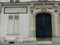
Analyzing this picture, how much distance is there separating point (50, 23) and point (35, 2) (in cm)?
215

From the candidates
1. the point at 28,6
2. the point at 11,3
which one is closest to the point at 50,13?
the point at 28,6

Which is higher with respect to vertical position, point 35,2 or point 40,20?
point 35,2

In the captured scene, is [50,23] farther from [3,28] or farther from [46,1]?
[3,28]

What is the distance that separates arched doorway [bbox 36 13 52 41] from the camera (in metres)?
13.8

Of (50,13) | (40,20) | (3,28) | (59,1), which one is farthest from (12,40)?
(59,1)

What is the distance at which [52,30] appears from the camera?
13680mm

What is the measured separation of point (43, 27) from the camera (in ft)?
45.5

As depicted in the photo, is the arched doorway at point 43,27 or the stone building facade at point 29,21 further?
the arched doorway at point 43,27

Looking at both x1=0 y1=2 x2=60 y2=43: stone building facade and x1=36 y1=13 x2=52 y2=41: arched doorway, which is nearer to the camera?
x1=0 y1=2 x2=60 y2=43: stone building facade

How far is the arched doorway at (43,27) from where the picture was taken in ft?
45.1

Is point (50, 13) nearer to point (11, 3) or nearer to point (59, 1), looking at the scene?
point (59, 1)

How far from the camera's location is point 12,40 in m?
13.4

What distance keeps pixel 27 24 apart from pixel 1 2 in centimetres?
284

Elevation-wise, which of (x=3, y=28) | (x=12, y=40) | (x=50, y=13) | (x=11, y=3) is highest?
(x=11, y=3)
